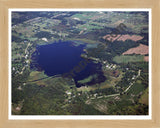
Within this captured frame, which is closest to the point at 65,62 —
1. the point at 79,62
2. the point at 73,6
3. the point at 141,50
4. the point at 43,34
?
the point at 79,62

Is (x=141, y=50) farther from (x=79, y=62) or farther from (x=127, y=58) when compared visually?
(x=79, y=62)

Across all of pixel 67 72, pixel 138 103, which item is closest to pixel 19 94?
pixel 67 72

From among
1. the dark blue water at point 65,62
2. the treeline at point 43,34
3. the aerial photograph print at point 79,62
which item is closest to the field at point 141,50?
the aerial photograph print at point 79,62

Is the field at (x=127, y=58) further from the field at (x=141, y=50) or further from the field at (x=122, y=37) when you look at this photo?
the field at (x=122, y=37)

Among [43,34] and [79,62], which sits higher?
[43,34]

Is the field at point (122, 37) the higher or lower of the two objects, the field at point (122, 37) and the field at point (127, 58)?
the higher

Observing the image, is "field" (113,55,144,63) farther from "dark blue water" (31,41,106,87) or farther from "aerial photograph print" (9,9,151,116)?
"dark blue water" (31,41,106,87)

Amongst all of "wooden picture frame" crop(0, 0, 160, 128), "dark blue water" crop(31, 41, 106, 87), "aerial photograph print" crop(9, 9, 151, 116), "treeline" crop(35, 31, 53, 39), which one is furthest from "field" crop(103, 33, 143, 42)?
"treeline" crop(35, 31, 53, 39)
